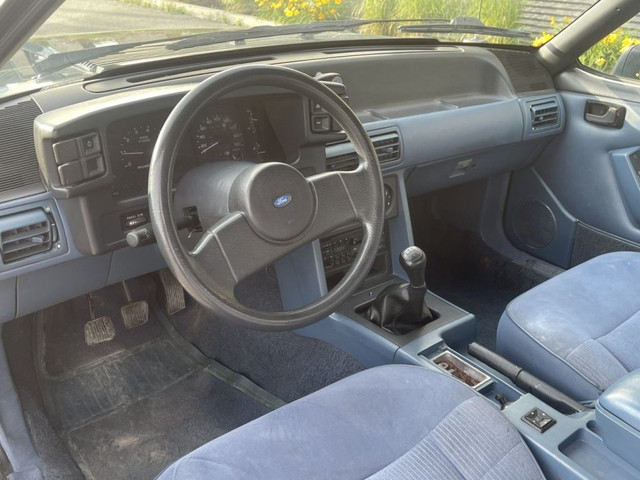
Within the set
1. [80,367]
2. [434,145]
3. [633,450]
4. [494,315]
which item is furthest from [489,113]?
[80,367]

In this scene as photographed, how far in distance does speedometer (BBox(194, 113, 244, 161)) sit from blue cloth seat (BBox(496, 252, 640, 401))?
34.4 inches

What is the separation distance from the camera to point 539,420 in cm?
146

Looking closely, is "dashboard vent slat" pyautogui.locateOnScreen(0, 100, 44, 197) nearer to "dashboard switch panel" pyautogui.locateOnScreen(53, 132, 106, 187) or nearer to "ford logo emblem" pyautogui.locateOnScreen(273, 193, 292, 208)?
"dashboard switch panel" pyautogui.locateOnScreen(53, 132, 106, 187)

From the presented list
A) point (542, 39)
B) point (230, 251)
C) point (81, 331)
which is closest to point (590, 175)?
point (542, 39)

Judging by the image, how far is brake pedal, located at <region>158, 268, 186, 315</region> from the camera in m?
2.57

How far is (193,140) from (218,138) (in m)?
0.08

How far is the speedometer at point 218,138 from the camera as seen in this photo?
5.46ft

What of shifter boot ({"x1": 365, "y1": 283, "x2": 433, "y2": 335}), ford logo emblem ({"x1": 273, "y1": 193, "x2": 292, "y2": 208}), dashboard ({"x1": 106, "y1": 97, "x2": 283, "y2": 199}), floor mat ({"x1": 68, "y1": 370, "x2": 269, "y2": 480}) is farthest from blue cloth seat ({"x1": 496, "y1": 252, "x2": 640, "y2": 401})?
floor mat ({"x1": 68, "y1": 370, "x2": 269, "y2": 480})

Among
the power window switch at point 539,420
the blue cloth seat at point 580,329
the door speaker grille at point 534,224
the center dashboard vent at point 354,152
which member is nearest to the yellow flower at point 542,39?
the door speaker grille at point 534,224

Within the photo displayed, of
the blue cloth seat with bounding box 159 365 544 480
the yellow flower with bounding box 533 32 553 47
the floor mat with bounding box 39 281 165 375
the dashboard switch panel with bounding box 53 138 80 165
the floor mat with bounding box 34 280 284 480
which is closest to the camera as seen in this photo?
the blue cloth seat with bounding box 159 365 544 480

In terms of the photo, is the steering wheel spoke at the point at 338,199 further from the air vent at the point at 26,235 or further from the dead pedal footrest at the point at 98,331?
the dead pedal footrest at the point at 98,331

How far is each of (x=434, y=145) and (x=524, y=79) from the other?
638mm

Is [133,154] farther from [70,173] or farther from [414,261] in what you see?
[414,261]

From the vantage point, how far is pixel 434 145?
2.38 m
